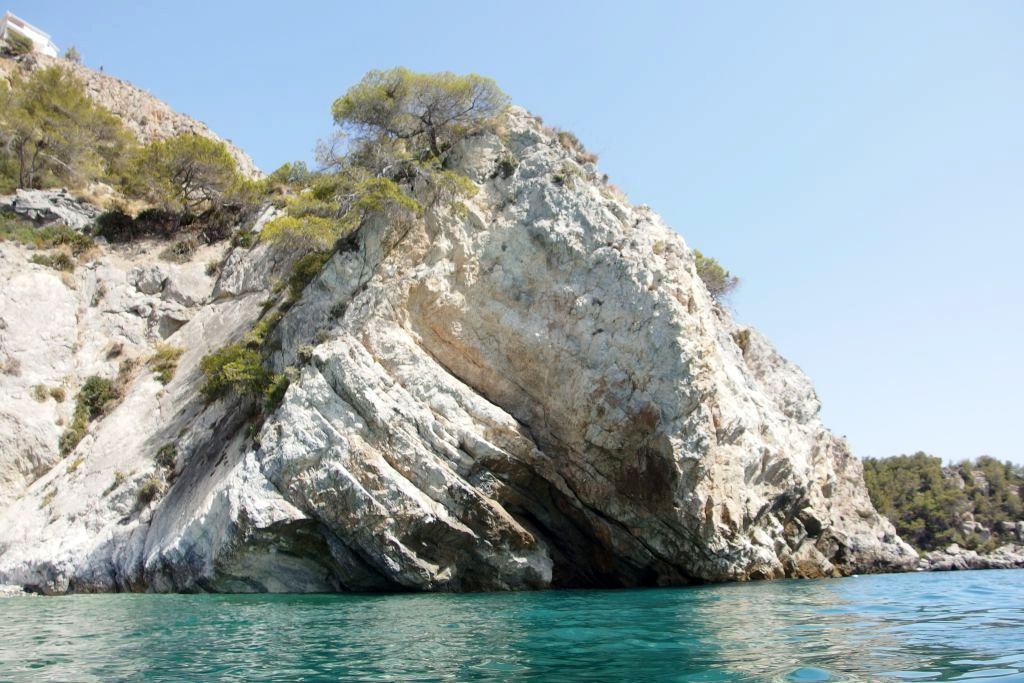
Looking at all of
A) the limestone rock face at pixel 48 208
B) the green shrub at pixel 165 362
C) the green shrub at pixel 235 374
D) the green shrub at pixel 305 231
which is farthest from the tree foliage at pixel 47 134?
the green shrub at pixel 305 231

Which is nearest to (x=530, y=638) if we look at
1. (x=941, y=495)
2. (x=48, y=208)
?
(x=48, y=208)

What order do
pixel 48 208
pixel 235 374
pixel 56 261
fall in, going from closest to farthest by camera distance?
1. pixel 235 374
2. pixel 56 261
3. pixel 48 208

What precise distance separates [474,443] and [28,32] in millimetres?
72032

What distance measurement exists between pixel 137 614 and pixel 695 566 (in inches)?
528

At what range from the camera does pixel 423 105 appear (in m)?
24.6

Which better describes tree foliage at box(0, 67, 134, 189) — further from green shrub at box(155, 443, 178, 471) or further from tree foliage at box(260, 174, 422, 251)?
green shrub at box(155, 443, 178, 471)

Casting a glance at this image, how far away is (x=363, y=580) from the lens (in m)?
18.4

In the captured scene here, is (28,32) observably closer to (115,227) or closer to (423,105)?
(115,227)

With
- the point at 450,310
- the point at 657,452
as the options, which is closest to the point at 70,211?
the point at 450,310

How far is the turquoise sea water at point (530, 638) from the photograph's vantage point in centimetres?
740

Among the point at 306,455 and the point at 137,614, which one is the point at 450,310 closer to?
the point at 306,455

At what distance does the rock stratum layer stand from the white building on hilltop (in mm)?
55091

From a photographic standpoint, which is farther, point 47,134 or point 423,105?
point 47,134

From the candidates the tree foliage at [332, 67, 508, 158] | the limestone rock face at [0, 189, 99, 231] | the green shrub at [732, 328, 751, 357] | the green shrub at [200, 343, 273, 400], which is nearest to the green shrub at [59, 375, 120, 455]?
the green shrub at [200, 343, 273, 400]
